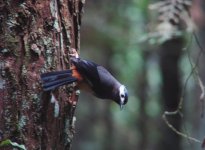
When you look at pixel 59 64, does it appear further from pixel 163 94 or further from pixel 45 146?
pixel 163 94

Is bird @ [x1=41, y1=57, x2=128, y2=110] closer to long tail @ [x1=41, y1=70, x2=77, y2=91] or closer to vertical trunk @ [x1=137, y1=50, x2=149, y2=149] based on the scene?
long tail @ [x1=41, y1=70, x2=77, y2=91]

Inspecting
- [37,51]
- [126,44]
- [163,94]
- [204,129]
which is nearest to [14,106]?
[37,51]

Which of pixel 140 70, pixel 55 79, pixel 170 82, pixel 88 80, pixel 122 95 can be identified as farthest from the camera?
pixel 140 70

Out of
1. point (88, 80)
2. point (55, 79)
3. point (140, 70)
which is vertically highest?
point (55, 79)

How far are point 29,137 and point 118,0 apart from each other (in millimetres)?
6196

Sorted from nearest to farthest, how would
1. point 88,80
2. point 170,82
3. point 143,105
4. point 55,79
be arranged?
point 55,79, point 88,80, point 170,82, point 143,105

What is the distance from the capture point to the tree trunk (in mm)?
2553

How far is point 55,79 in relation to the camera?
2.59 meters

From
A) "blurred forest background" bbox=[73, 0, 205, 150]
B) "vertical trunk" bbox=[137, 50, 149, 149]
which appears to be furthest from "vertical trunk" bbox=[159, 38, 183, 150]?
"vertical trunk" bbox=[137, 50, 149, 149]

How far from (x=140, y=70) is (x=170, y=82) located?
3.60m

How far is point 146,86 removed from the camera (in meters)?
10.1

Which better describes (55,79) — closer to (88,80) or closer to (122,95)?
(88,80)

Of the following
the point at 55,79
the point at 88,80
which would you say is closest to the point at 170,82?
the point at 88,80

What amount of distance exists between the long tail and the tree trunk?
0.15 feet
